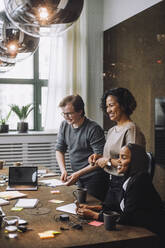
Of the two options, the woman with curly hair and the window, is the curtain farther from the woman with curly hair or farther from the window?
the woman with curly hair

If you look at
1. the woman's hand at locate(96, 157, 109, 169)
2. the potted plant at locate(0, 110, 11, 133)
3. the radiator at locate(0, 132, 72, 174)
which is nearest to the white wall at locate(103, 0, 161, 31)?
the radiator at locate(0, 132, 72, 174)

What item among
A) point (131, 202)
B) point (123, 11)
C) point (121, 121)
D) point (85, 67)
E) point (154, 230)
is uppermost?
point (123, 11)

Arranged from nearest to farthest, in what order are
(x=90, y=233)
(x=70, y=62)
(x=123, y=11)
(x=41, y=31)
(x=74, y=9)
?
(x=74, y=9) < (x=41, y=31) < (x=90, y=233) < (x=123, y=11) < (x=70, y=62)

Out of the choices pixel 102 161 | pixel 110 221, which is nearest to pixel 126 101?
pixel 102 161

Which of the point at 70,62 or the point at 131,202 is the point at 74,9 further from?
the point at 70,62

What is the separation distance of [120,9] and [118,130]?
8.96 ft

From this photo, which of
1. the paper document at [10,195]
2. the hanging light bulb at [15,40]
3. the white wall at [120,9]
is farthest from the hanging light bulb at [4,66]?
the white wall at [120,9]

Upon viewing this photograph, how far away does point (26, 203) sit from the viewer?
2.23 meters

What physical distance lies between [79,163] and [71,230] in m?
1.42

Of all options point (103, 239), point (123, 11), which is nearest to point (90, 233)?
point (103, 239)

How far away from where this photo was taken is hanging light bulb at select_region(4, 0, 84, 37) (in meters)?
1.33

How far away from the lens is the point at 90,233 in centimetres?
167

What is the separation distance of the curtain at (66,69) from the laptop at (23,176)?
245 centimetres

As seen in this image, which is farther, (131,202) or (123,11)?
(123,11)
